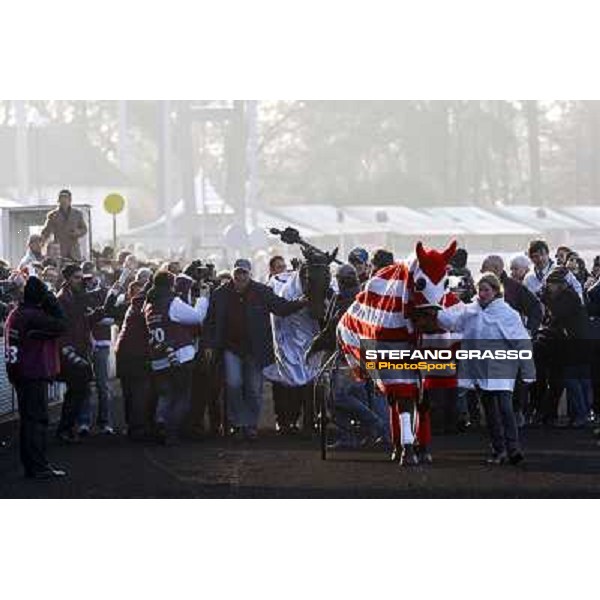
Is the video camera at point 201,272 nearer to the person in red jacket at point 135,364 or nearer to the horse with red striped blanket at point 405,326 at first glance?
the person in red jacket at point 135,364

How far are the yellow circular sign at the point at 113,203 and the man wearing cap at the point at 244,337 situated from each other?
46.0 inches

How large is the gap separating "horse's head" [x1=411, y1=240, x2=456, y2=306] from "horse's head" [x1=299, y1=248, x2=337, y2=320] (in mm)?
A: 738

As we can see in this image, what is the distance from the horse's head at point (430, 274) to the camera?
57.4 ft

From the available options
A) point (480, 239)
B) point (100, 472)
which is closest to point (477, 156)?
point (480, 239)

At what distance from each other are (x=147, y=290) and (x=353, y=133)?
2235 millimetres

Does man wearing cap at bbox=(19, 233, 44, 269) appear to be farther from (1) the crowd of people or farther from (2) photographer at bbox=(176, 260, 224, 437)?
(2) photographer at bbox=(176, 260, 224, 437)

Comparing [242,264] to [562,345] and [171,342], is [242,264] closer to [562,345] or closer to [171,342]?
[171,342]

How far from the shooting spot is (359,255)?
18.0 meters

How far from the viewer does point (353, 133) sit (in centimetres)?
1795

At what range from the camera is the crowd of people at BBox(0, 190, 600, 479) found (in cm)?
1809

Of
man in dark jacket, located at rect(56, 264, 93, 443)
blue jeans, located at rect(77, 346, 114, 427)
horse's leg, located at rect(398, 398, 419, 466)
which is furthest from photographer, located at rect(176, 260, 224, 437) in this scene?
horse's leg, located at rect(398, 398, 419, 466)

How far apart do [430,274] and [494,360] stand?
856mm

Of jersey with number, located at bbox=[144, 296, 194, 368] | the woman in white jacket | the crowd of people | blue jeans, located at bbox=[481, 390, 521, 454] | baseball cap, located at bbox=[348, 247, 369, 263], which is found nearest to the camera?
the woman in white jacket

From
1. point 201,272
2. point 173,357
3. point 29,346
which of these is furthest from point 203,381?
point 29,346
